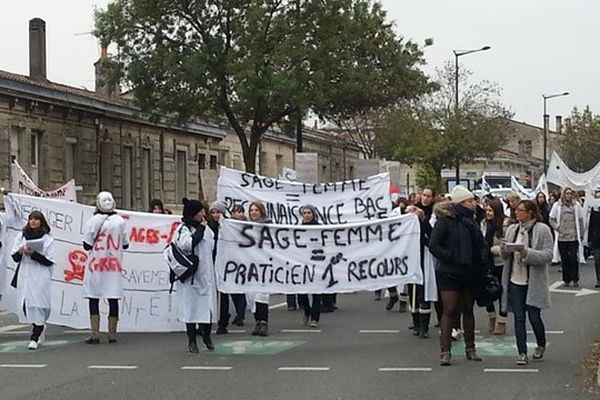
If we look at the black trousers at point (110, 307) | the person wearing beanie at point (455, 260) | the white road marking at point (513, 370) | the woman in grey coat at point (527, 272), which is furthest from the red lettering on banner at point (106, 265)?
the white road marking at point (513, 370)

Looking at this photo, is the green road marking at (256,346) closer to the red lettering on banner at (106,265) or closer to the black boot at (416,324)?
the black boot at (416,324)

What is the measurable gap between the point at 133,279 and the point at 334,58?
19.6 meters

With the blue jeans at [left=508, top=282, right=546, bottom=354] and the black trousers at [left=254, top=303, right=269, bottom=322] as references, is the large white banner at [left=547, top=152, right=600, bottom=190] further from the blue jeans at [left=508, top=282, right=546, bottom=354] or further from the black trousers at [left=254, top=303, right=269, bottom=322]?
the blue jeans at [left=508, top=282, right=546, bottom=354]

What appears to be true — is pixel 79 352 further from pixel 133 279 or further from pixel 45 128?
pixel 45 128

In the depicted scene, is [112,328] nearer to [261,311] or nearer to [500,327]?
[261,311]

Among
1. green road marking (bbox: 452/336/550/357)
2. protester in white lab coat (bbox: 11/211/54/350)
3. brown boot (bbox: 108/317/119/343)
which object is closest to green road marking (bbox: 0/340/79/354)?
protester in white lab coat (bbox: 11/211/54/350)

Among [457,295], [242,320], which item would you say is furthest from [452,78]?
[457,295]

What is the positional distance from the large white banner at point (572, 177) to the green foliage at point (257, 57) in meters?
5.34

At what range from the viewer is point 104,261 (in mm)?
14609

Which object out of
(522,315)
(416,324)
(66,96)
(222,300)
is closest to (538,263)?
(522,315)

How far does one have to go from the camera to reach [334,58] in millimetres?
34281

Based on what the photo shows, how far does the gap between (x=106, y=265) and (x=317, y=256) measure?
2668mm

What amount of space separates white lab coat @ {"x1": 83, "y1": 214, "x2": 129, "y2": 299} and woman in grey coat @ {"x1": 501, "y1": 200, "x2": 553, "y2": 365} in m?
5.07

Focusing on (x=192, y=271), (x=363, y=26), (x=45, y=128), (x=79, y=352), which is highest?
(x=363, y=26)
